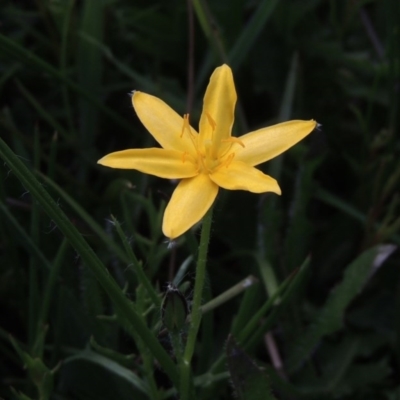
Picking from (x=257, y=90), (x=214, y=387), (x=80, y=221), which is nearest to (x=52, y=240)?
(x=80, y=221)

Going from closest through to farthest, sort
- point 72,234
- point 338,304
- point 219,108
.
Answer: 1. point 72,234
2. point 219,108
3. point 338,304

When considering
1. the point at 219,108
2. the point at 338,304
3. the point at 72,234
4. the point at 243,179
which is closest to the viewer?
the point at 72,234

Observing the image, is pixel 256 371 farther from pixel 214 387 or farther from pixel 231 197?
pixel 231 197

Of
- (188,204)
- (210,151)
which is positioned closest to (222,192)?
(210,151)

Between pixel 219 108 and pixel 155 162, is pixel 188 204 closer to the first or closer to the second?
pixel 155 162

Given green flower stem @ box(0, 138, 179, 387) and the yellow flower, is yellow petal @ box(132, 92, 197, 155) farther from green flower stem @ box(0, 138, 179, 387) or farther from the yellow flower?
green flower stem @ box(0, 138, 179, 387)

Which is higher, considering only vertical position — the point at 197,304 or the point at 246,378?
the point at 197,304

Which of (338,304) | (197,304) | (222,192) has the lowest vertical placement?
(338,304)
